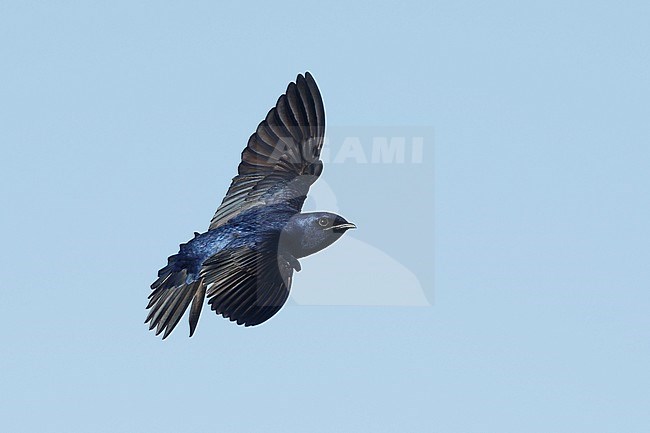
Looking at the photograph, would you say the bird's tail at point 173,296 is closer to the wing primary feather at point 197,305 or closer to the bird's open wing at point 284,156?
the wing primary feather at point 197,305

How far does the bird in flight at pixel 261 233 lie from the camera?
76.7ft

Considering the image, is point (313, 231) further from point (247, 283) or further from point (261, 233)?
point (247, 283)

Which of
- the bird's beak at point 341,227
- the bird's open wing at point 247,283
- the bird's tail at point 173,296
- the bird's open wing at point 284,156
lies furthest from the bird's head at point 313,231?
the bird's tail at point 173,296

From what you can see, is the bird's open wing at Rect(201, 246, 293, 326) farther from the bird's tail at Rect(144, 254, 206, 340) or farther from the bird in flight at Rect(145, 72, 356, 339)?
the bird's tail at Rect(144, 254, 206, 340)

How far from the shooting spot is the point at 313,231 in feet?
83.5

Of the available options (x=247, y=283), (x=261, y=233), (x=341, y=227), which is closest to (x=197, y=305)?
(x=261, y=233)

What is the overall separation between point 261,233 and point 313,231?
108cm

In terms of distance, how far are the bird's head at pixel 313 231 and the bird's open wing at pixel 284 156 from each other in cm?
162

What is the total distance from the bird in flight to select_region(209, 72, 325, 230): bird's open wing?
0.8 inches

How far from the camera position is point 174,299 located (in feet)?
84.3

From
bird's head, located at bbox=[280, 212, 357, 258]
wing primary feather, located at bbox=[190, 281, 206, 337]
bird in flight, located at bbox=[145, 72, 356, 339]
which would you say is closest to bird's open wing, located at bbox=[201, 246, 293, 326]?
bird in flight, located at bbox=[145, 72, 356, 339]

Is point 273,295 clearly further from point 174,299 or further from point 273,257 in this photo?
point 174,299

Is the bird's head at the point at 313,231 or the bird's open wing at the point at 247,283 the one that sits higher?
the bird's head at the point at 313,231

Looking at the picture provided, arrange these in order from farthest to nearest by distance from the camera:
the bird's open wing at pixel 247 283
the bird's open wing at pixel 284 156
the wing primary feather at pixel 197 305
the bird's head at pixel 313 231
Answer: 1. the bird's open wing at pixel 284 156
2. the wing primary feather at pixel 197 305
3. the bird's head at pixel 313 231
4. the bird's open wing at pixel 247 283
